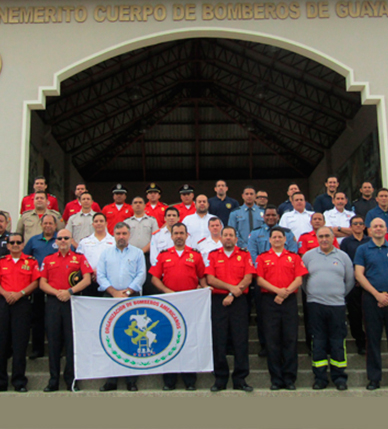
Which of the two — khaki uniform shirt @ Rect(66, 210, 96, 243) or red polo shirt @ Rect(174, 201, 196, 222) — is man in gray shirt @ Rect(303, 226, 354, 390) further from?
khaki uniform shirt @ Rect(66, 210, 96, 243)

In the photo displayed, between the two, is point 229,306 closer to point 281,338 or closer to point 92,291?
point 281,338

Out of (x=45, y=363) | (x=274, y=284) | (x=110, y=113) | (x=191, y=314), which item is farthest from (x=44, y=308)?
(x=110, y=113)

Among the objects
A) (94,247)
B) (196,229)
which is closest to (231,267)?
(196,229)

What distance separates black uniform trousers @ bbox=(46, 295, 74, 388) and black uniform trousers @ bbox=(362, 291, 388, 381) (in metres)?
3.46

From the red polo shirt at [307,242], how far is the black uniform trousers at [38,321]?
358 centimetres

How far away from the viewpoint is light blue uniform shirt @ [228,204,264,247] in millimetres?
7523

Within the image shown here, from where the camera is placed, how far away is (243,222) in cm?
756

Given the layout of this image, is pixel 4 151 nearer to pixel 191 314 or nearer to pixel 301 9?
pixel 191 314

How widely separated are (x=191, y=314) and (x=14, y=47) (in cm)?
642

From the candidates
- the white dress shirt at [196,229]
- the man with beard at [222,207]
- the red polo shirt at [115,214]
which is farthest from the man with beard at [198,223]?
the red polo shirt at [115,214]

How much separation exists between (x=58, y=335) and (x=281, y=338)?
2607mm

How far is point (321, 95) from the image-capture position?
19.1 metres

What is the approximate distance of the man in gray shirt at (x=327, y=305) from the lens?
5.50m

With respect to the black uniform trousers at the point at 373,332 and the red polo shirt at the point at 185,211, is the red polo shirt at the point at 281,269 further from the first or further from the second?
the red polo shirt at the point at 185,211
